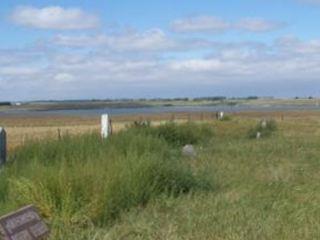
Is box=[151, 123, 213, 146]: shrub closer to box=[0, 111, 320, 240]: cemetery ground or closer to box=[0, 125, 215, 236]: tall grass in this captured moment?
box=[0, 111, 320, 240]: cemetery ground

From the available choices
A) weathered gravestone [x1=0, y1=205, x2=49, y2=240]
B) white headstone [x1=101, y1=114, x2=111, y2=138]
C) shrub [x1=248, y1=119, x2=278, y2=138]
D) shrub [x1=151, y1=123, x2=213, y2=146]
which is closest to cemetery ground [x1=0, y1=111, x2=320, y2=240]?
weathered gravestone [x1=0, y1=205, x2=49, y2=240]

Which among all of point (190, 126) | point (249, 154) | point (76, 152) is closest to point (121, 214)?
point (76, 152)

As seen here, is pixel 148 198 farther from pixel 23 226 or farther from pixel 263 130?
pixel 263 130

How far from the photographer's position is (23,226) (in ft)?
23.6

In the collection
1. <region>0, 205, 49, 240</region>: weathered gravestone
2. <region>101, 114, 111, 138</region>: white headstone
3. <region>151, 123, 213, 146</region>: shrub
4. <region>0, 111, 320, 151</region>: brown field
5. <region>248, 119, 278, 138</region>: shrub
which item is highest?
<region>101, 114, 111, 138</region>: white headstone

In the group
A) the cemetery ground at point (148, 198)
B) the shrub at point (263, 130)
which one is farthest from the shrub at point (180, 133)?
the cemetery ground at point (148, 198)

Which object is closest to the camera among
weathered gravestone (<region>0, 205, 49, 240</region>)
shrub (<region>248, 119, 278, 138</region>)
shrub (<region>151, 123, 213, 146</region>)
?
weathered gravestone (<region>0, 205, 49, 240</region>)

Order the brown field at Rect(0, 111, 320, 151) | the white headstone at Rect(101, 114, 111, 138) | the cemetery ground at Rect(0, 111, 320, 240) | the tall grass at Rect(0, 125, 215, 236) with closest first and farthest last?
the cemetery ground at Rect(0, 111, 320, 240) < the tall grass at Rect(0, 125, 215, 236) < the white headstone at Rect(101, 114, 111, 138) < the brown field at Rect(0, 111, 320, 151)

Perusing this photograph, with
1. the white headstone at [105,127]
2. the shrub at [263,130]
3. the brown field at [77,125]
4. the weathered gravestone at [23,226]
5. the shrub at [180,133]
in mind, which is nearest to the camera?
the weathered gravestone at [23,226]

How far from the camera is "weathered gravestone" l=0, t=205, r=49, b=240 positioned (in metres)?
6.89

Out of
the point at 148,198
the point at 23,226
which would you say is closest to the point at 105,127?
the point at 148,198

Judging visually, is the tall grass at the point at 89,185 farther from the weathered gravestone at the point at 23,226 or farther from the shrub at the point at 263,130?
the shrub at the point at 263,130

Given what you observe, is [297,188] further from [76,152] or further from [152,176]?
[76,152]

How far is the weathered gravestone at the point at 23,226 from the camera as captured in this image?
689 centimetres
